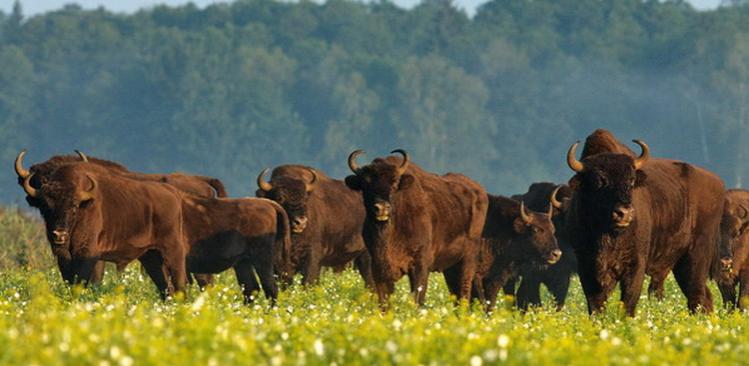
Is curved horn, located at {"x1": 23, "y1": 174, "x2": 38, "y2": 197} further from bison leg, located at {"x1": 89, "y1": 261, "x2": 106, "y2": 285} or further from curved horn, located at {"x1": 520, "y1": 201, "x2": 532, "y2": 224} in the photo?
curved horn, located at {"x1": 520, "y1": 201, "x2": 532, "y2": 224}

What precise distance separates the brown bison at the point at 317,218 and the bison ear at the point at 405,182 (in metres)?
4.20

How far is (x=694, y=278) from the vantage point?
58.8 feet

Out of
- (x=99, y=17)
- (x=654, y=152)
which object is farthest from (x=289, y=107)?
(x=99, y=17)

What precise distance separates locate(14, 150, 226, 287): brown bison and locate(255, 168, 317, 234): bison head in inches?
39.9

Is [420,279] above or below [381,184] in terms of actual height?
below

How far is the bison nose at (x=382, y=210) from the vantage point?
1805cm

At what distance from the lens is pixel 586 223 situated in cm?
1653

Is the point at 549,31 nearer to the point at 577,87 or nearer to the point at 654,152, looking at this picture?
the point at 577,87

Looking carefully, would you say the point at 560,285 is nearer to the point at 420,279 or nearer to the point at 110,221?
the point at 420,279

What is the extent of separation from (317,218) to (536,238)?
3.11 m

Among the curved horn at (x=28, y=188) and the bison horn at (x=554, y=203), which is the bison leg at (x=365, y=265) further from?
the curved horn at (x=28, y=188)

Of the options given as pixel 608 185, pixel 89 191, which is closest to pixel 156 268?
pixel 89 191

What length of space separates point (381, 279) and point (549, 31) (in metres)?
141

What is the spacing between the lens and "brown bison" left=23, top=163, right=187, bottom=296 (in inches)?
715
